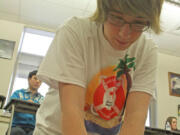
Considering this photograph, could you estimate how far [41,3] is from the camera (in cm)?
391

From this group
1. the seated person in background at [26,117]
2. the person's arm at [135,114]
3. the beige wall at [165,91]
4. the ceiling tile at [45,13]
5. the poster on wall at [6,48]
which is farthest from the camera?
the beige wall at [165,91]

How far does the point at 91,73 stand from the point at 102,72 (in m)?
0.04

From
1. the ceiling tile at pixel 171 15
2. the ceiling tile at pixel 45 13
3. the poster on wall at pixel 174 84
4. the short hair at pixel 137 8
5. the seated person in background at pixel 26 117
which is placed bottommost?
the seated person in background at pixel 26 117

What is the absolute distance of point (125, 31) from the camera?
75 cm

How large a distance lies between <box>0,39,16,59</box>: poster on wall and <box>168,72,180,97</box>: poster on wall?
3.38 m

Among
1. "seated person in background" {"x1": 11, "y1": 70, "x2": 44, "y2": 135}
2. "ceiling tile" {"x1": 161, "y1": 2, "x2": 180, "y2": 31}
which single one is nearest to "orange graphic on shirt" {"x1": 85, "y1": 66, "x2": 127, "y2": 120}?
"seated person in background" {"x1": 11, "y1": 70, "x2": 44, "y2": 135}

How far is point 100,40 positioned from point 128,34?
13cm

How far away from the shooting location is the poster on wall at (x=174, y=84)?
5.04 metres

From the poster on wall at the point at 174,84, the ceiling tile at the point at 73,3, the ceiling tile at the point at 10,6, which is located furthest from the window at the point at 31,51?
the poster on wall at the point at 174,84

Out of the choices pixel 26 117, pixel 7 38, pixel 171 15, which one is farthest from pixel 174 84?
pixel 7 38

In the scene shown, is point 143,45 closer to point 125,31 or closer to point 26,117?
point 125,31

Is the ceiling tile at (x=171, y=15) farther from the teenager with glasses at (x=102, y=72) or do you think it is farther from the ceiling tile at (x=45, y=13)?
the teenager with glasses at (x=102, y=72)

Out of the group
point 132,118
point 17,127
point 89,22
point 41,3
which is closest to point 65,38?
point 89,22

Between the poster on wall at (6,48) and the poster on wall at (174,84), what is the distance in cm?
338
